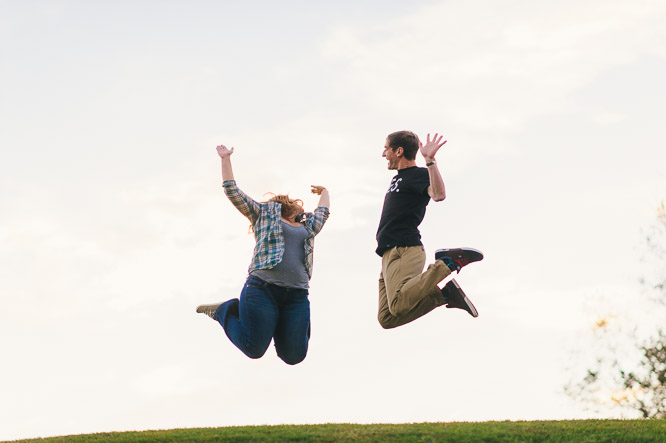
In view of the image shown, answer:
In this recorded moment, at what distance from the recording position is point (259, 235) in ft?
25.5

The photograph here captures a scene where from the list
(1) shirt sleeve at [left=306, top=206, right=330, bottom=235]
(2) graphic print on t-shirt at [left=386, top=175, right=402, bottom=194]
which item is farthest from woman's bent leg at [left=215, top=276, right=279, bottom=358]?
(2) graphic print on t-shirt at [left=386, top=175, right=402, bottom=194]

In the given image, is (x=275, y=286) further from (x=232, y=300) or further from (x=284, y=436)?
(x=284, y=436)

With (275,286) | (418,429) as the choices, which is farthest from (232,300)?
(418,429)

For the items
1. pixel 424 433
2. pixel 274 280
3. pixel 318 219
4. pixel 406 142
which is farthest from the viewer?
pixel 424 433

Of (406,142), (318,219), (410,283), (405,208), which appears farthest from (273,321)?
(406,142)

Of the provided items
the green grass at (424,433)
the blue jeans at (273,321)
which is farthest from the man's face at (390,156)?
the green grass at (424,433)

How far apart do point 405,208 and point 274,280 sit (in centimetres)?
151

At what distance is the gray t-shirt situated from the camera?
7.64 meters

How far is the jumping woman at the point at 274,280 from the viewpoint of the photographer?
7.65m

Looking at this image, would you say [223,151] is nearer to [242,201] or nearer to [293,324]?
[242,201]

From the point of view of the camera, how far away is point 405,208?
7551 mm

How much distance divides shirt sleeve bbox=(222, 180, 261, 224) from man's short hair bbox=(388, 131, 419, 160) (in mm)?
1560

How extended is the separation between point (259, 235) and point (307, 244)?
51 centimetres

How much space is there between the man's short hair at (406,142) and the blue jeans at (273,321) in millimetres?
1781
